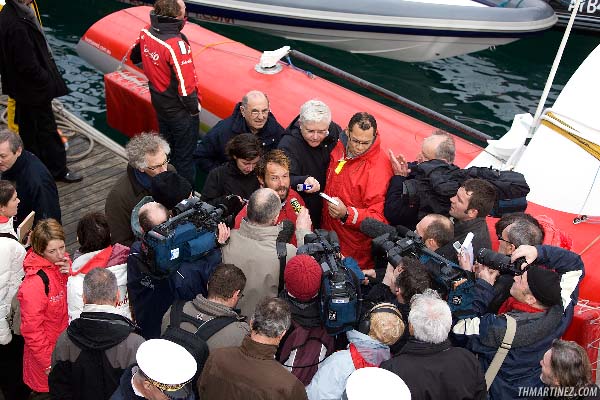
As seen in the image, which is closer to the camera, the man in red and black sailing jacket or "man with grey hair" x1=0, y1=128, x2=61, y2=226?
"man with grey hair" x1=0, y1=128, x2=61, y2=226

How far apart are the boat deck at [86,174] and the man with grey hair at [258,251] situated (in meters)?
2.57

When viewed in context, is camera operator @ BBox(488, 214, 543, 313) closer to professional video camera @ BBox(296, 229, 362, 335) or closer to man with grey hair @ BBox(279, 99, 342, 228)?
professional video camera @ BBox(296, 229, 362, 335)

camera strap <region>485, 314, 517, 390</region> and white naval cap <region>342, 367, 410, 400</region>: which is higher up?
white naval cap <region>342, 367, 410, 400</region>

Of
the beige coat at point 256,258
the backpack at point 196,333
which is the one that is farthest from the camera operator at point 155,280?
the backpack at point 196,333

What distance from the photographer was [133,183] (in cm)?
449

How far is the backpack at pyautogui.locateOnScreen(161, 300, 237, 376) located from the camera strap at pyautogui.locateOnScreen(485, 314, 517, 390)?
1.42 metres

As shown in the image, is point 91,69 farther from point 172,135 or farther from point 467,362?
point 467,362

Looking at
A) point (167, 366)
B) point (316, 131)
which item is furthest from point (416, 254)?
point (167, 366)

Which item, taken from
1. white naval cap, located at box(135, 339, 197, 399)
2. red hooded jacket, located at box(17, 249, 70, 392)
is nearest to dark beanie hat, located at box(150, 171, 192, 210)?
red hooded jacket, located at box(17, 249, 70, 392)

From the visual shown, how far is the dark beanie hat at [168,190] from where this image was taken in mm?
4168

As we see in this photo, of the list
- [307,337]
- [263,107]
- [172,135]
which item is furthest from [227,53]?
[307,337]

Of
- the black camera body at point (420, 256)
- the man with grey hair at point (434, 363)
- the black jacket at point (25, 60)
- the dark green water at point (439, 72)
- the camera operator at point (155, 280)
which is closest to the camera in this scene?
the man with grey hair at point (434, 363)

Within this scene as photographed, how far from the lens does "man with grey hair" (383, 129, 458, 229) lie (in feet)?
14.6

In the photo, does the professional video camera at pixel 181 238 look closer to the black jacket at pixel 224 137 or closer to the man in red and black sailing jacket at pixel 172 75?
the black jacket at pixel 224 137
